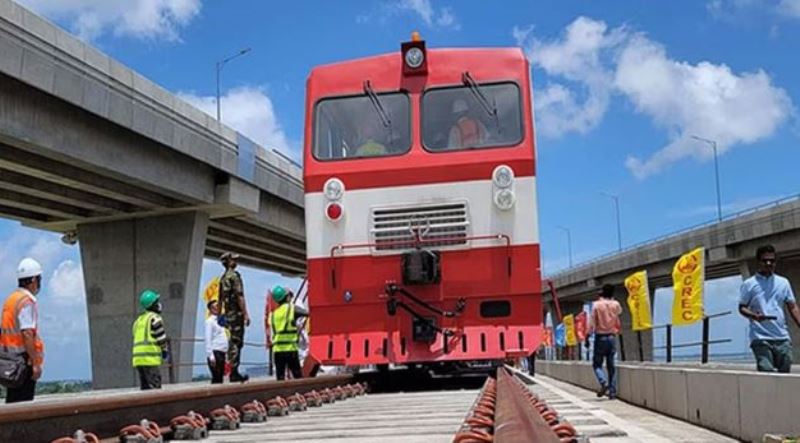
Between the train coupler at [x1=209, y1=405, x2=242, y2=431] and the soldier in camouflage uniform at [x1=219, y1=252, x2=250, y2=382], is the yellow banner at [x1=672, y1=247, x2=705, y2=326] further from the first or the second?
the train coupler at [x1=209, y1=405, x2=242, y2=431]

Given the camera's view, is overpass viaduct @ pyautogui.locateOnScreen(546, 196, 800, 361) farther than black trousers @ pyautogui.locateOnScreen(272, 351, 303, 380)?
Yes

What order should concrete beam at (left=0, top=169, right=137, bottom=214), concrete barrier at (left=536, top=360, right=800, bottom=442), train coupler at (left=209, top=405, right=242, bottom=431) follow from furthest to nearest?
1. concrete beam at (left=0, top=169, right=137, bottom=214)
2. concrete barrier at (left=536, top=360, right=800, bottom=442)
3. train coupler at (left=209, top=405, right=242, bottom=431)

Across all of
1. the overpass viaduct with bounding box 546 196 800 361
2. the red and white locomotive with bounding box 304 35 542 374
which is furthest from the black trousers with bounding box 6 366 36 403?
the overpass viaduct with bounding box 546 196 800 361

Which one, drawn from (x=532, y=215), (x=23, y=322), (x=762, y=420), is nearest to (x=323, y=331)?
(x=532, y=215)

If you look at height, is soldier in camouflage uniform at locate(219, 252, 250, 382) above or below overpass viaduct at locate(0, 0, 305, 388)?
below

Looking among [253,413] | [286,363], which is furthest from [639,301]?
[253,413]

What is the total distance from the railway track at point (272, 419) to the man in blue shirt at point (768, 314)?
2854 mm

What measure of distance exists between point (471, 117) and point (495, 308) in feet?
7.47

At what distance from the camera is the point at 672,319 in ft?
57.6

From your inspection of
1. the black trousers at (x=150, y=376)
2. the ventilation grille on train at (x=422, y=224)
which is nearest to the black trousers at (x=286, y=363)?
the black trousers at (x=150, y=376)

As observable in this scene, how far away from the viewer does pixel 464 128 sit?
10.4m

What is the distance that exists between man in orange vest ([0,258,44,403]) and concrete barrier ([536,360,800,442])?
19.2 ft

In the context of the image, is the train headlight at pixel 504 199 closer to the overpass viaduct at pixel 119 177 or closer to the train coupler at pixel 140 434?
the train coupler at pixel 140 434

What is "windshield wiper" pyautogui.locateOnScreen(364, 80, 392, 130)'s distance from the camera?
34.7 feet
